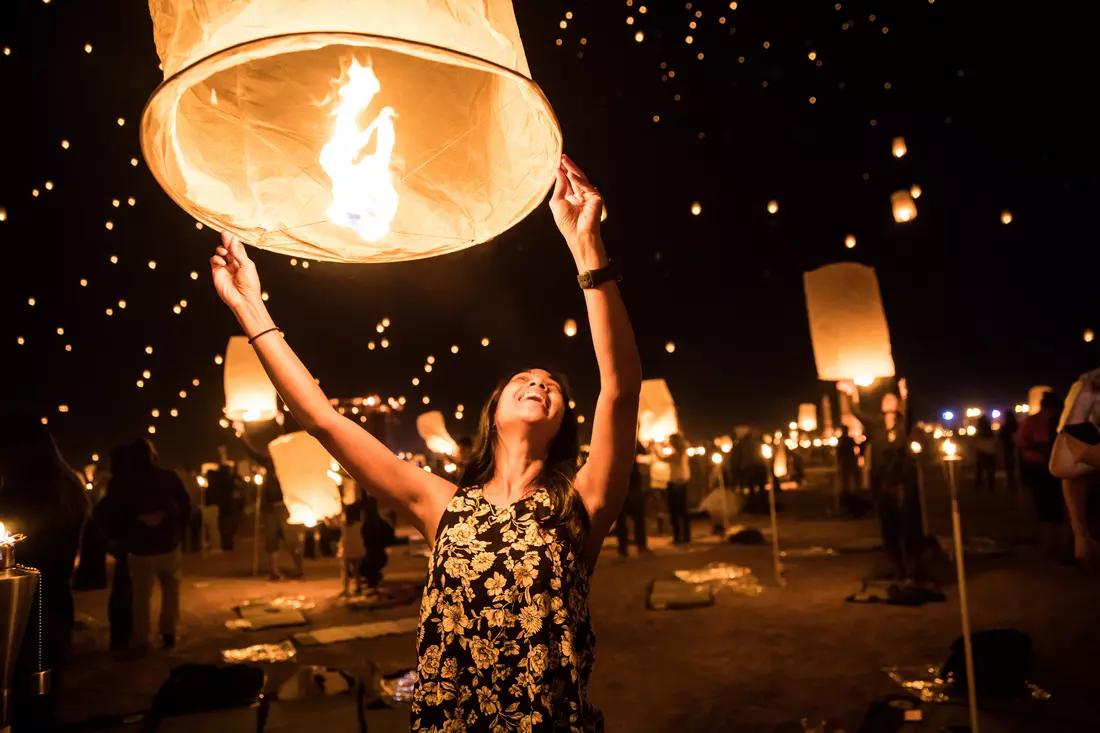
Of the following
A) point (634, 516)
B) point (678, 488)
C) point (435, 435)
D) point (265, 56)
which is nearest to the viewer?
point (265, 56)

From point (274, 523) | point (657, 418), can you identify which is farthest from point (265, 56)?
point (657, 418)

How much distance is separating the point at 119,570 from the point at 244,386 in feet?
9.69

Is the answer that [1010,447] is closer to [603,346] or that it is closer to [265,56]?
[603,346]

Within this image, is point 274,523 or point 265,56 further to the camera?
point 274,523

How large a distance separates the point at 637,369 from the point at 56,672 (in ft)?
15.2

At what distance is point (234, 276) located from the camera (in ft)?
7.30

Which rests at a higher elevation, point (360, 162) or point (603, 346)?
point (360, 162)

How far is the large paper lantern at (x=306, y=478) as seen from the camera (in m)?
7.38

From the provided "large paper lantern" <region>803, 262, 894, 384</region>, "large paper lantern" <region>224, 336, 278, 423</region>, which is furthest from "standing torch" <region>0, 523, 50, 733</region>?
"large paper lantern" <region>224, 336, 278, 423</region>

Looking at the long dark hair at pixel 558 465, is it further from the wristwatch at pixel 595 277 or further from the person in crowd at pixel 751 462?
the person in crowd at pixel 751 462

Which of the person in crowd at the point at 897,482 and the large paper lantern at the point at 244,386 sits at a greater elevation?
the large paper lantern at the point at 244,386

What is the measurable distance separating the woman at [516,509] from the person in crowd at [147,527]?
524 centimetres

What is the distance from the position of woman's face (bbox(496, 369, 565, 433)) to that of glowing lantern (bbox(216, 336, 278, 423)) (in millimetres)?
7624

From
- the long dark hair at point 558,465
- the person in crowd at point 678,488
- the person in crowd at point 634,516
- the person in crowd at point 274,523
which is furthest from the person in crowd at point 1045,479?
the person in crowd at point 274,523
